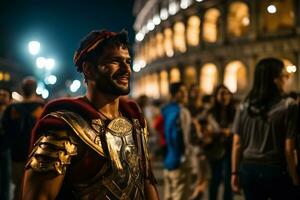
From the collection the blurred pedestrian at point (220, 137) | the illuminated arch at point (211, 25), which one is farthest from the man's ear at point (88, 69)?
the illuminated arch at point (211, 25)

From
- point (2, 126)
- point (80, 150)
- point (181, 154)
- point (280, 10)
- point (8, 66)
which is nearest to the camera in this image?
point (80, 150)

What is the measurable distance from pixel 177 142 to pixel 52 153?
565 centimetres

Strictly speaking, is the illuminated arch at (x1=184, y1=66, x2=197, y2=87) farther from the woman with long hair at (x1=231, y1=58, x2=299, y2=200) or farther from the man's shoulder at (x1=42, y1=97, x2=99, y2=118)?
the man's shoulder at (x1=42, y1=97, x2=99, y2=118)

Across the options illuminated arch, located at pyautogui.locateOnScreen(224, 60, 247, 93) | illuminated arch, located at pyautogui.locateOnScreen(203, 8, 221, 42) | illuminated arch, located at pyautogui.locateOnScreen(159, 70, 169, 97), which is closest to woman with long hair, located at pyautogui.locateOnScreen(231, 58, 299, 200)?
illuminated arch, located at pyautogui.locateOnScreen(224, 60, 247, 93)

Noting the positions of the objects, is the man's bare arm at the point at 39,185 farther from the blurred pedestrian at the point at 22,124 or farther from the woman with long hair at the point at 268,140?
the blurred pedestrian at the point at 22,124

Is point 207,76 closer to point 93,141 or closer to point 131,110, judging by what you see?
point 131,110

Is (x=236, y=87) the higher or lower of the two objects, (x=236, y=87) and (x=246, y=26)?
the lower

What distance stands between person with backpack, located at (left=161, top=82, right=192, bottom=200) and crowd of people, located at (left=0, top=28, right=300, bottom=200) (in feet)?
0.05

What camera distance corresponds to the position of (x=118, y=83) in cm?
280

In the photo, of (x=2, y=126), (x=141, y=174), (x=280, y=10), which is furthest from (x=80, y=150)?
(x=280, y=10)

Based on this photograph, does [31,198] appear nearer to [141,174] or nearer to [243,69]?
[141,174]

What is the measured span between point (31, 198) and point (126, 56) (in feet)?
3.19

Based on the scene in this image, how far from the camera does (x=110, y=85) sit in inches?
110

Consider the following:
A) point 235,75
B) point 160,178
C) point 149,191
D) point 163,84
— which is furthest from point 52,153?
point 163,84
